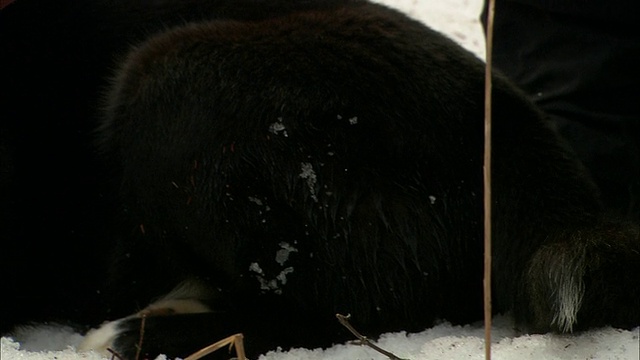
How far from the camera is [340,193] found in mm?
A: 2037

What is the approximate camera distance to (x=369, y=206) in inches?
80.6

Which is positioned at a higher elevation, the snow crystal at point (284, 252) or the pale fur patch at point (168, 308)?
the snow crystal at point (284, 252)

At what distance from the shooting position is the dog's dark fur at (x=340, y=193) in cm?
203

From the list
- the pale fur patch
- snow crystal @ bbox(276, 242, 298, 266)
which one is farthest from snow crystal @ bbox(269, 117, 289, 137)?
the pale fur patch

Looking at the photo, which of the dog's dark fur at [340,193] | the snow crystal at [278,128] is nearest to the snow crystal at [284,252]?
the dog's dark fur at [340,193]

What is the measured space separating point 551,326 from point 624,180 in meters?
1.02

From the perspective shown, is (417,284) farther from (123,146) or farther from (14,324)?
(14,324)

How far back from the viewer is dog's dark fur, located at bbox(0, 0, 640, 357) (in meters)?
2.03

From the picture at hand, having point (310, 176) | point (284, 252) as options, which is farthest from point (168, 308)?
point (310, 176)

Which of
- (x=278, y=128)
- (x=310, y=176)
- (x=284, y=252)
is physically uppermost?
(x=278, y=128)

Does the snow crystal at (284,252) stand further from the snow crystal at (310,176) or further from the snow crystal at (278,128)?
the snow crystal at (278,128)

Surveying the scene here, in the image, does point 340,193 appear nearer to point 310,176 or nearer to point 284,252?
point 310,176

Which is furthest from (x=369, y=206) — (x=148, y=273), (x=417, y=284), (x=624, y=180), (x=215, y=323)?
(x=624, y=180)

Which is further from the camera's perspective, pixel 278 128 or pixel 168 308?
pixel 168 308
